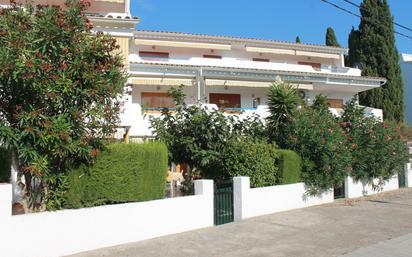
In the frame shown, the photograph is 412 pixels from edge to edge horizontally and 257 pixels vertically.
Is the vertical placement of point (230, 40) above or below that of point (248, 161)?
above

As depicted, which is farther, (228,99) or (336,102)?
(336,102)

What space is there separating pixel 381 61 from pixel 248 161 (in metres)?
25.4

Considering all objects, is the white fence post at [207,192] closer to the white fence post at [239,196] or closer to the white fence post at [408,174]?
the white fence post at [239,196]

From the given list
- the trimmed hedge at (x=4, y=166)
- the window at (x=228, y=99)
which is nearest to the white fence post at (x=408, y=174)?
the window at (x=228, y=99)

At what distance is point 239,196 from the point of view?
1215 cm

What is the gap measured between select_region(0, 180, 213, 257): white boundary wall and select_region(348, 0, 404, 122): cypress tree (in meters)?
26.1

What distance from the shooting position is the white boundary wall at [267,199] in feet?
39.9

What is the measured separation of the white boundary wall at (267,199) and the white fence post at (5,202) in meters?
6.03

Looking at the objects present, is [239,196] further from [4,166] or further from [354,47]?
[354,47]

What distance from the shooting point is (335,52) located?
32875mm

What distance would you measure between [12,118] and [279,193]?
8.07 metres

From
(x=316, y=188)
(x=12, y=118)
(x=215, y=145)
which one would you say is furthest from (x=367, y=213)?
(x=12, y=118)

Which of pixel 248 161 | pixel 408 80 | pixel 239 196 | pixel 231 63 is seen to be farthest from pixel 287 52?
pixel 408 80

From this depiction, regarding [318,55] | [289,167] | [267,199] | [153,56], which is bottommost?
[267,199]
